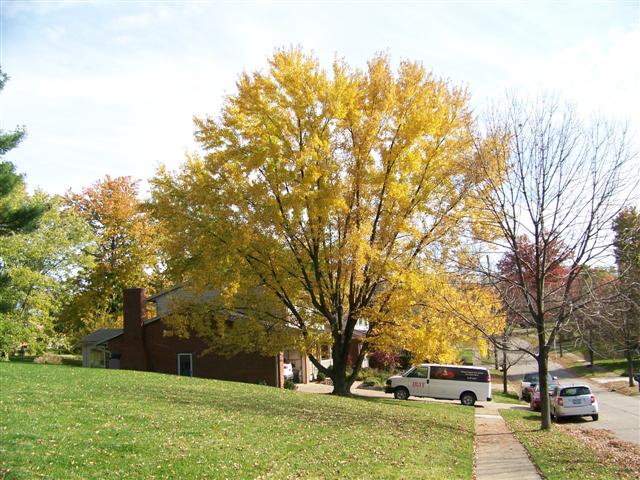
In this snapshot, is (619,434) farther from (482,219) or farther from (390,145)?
(390,145)

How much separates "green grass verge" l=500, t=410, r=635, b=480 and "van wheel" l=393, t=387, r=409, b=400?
480 inches

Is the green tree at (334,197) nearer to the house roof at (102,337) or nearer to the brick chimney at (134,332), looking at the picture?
the brick chimney at (134,332)

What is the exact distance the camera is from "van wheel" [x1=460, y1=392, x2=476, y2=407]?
2881cm

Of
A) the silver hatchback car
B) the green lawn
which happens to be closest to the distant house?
the green lawn

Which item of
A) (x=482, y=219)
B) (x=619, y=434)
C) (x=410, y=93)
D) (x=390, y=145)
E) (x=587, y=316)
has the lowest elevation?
(x=619, y=434)

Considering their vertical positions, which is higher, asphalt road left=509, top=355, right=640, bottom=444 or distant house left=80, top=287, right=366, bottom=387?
distant house left=80, top=287, right=366, bottom=387

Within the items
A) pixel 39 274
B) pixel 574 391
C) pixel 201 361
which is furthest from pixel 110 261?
pixel 574 391

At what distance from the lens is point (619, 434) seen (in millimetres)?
19844

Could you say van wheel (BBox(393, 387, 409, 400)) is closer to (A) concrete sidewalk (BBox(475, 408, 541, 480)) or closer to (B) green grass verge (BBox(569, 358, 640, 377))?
(A) concrete sidewalk (BBox(475, 408, 541, 480))

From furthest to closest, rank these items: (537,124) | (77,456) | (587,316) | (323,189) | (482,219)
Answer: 1. (323,189)
2. (482,219)
3. (537,124)
4. (587,316)
5. (77,456)

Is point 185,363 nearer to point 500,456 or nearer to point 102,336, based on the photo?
point 102,336

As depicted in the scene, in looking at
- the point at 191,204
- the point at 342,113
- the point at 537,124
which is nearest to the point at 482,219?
the point at 537,124

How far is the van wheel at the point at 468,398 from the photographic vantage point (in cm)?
2881

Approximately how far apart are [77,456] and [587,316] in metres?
12.7
